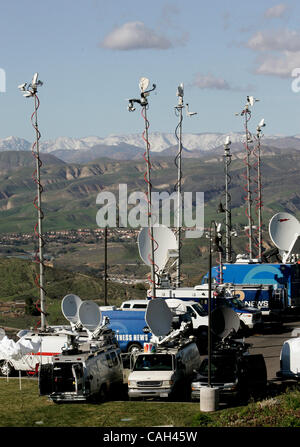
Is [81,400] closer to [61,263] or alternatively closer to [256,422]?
[256,422]

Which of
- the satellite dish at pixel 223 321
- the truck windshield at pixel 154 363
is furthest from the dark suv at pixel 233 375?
the satellite dish at pixel 223 321

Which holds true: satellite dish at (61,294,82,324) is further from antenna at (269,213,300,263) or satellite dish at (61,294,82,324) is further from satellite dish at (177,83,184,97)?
antenna at (269,213,300,263)

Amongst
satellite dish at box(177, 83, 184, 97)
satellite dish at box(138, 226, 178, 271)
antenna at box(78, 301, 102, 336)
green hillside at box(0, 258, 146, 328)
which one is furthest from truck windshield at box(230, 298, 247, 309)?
green hillside at box(0, 258, 146, 328)

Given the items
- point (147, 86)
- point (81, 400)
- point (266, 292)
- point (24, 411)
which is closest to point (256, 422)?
point (81, 400)

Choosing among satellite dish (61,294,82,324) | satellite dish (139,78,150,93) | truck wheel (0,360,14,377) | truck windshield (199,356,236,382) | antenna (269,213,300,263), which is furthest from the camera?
antenna (269,213,300,263)

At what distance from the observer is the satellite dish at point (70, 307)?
111ft

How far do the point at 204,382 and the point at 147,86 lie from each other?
1462cm

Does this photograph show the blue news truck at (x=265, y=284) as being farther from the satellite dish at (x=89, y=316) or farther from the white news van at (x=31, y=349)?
the white news van at (x=31, y=349)

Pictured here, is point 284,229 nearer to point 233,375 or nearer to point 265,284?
point 265,284

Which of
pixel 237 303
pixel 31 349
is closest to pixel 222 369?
pixel 31 349

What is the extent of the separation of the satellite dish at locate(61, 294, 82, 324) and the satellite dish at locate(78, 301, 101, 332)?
3753 mm

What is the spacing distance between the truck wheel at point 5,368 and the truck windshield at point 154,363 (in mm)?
7772

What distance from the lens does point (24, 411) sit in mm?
24281

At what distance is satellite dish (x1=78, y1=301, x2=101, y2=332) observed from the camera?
29875 mm
